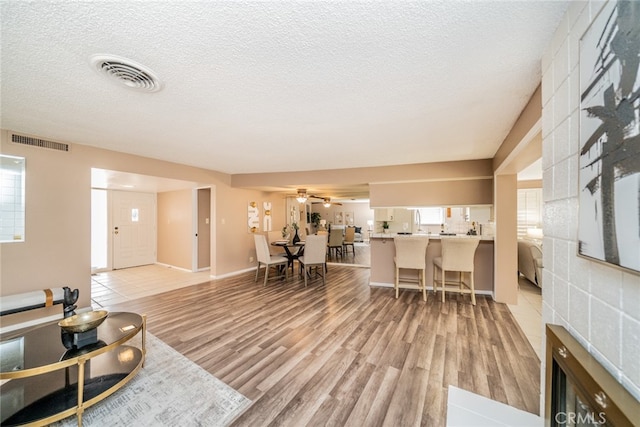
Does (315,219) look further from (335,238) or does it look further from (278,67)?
(278,67)

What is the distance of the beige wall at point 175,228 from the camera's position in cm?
605

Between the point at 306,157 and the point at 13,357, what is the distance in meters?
3.62

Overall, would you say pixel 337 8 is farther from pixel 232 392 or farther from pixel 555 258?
pixel 232 392

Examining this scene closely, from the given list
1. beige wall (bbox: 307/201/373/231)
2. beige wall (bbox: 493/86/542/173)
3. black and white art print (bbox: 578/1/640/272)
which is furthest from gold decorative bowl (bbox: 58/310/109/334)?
beige wall (bbox: 307/201/373/231)

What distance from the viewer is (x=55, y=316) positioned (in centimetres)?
319

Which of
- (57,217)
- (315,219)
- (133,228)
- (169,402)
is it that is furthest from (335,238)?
(169,402)

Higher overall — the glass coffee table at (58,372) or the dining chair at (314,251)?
the dining chair at (314,251)

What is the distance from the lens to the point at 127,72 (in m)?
1.61

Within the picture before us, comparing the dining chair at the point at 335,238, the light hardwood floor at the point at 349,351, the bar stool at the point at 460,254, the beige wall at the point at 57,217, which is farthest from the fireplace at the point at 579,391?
the dining chair at the point at 335,238

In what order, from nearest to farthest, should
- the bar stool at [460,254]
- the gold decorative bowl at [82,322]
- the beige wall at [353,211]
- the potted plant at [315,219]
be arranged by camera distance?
the gold decorative bowl at [82,322] → the bar stool at [460,254] → the potted plant at [315,219] → the beige wall at [353,211]

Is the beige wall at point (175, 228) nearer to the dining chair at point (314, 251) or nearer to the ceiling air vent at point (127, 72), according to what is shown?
the dining chair at point (314, 251)

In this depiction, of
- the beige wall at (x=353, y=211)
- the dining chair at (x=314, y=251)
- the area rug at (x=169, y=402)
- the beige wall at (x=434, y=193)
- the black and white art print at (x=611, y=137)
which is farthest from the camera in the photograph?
the beige wall at (x=353, y=211)

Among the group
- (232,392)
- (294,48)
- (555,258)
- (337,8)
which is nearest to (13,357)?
(232,392)

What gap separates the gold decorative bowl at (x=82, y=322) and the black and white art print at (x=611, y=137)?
2.90 m
